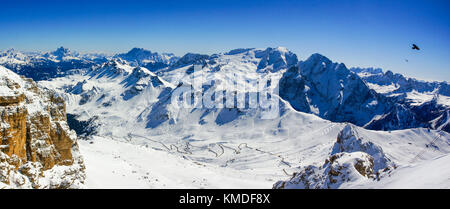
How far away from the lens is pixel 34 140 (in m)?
45.3

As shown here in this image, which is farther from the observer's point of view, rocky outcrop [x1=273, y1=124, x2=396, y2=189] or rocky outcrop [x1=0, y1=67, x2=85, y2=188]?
rocky outcrop [x1=0, y1=67, x2=85, y2=188]

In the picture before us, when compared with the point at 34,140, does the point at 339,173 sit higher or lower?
lower

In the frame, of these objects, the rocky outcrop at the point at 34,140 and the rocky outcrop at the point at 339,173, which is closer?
the rocky outcrop at the point at 339,173

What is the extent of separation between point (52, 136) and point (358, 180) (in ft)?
182

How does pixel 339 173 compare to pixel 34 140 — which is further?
pixel 34 140

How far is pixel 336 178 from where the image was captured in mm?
38625

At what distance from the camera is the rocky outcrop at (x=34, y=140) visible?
38.5 meters

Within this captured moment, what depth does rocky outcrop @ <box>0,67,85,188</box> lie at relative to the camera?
126 ft

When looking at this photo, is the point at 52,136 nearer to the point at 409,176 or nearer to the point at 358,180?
the point at 358,180
